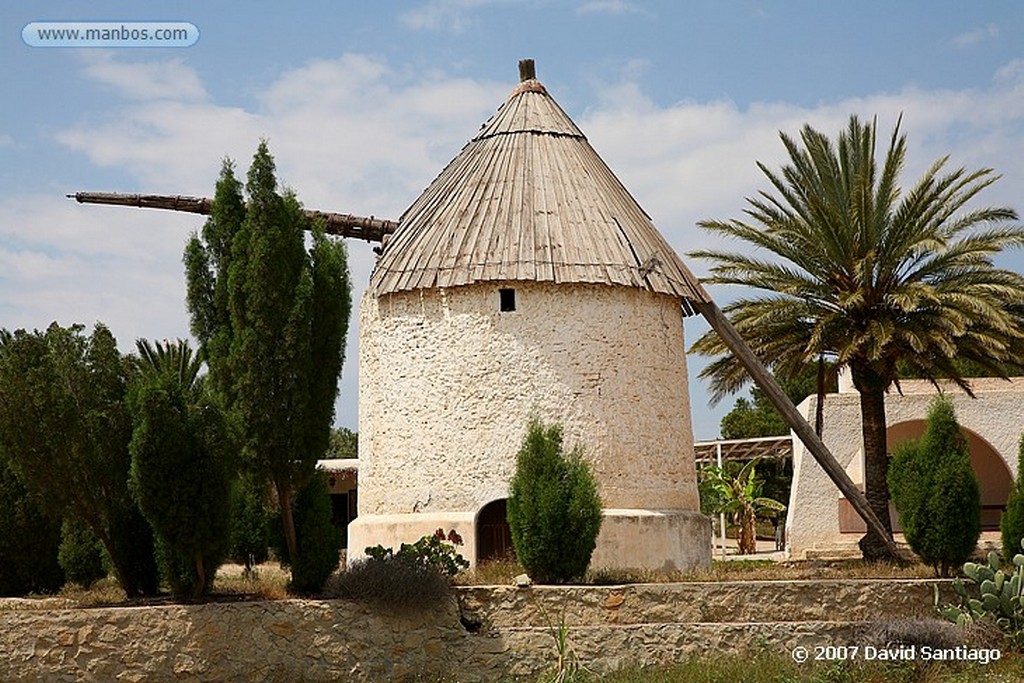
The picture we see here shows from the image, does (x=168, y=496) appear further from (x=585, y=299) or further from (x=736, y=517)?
(x=736, y=517)

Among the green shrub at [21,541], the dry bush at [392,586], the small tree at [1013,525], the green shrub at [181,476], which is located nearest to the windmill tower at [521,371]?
the dry bush at [392,586]

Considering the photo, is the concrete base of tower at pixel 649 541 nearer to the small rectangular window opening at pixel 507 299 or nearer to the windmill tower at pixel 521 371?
the windmill tower at pixel 521 371

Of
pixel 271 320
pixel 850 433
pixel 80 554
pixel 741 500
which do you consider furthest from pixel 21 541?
pixel 741 500

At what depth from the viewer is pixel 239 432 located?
12805 millimetres

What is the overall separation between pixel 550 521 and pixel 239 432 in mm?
3544

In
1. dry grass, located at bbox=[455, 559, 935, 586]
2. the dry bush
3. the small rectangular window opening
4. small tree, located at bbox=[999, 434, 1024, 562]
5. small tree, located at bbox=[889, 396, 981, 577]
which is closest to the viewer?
the dry bush

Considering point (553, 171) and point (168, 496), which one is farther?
point (553, 171)

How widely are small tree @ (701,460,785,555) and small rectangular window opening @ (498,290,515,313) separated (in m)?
14.6

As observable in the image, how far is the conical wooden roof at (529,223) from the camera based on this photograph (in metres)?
17.8

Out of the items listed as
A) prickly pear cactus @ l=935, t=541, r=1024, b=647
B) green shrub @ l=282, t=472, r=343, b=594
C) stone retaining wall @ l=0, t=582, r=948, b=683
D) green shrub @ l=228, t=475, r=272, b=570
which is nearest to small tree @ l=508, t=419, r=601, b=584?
stone retaining wall @ l=0, t=582, r=948, b=683

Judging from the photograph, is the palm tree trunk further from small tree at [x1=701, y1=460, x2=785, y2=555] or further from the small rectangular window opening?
small tree at [x1=701, y1=460, x2=785, y2=555]

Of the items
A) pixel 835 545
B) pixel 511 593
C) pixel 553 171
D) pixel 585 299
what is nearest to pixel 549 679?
pixel 511 593

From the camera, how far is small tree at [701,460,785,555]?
30.8 metres

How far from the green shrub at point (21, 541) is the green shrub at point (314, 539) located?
314 centimetres
